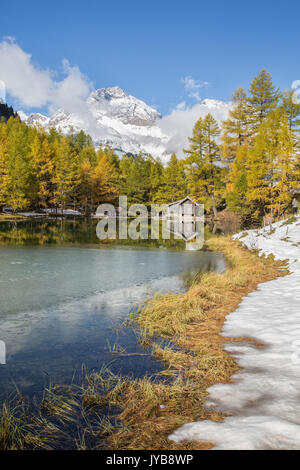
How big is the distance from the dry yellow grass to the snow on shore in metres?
0.17

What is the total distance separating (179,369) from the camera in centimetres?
476

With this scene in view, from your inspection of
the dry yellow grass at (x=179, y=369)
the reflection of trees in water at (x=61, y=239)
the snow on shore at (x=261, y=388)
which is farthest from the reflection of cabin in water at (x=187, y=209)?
the snow on shore at (x=261, y=388)

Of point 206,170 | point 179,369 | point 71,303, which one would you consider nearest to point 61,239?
point 71,303

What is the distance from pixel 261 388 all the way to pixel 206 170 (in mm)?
42852

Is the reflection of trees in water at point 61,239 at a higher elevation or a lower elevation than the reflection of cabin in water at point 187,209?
Answer: lower

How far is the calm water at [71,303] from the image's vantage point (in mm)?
4914

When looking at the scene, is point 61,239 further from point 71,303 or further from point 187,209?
point 187,209

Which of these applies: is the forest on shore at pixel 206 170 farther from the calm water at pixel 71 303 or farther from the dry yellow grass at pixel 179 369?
the dry yellow grass at pixel 179 369

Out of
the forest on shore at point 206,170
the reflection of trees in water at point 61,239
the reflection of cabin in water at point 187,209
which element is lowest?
the reflection of trees in water at point 61,239

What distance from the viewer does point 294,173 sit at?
25.6m

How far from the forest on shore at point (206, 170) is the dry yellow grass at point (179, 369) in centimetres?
2083

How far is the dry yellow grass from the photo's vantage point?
3.20m

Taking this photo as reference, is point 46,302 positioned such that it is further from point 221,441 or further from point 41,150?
point 41,150

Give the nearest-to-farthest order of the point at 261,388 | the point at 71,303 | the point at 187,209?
the point at 261,388
the point at 71,303
the point at 187,209
